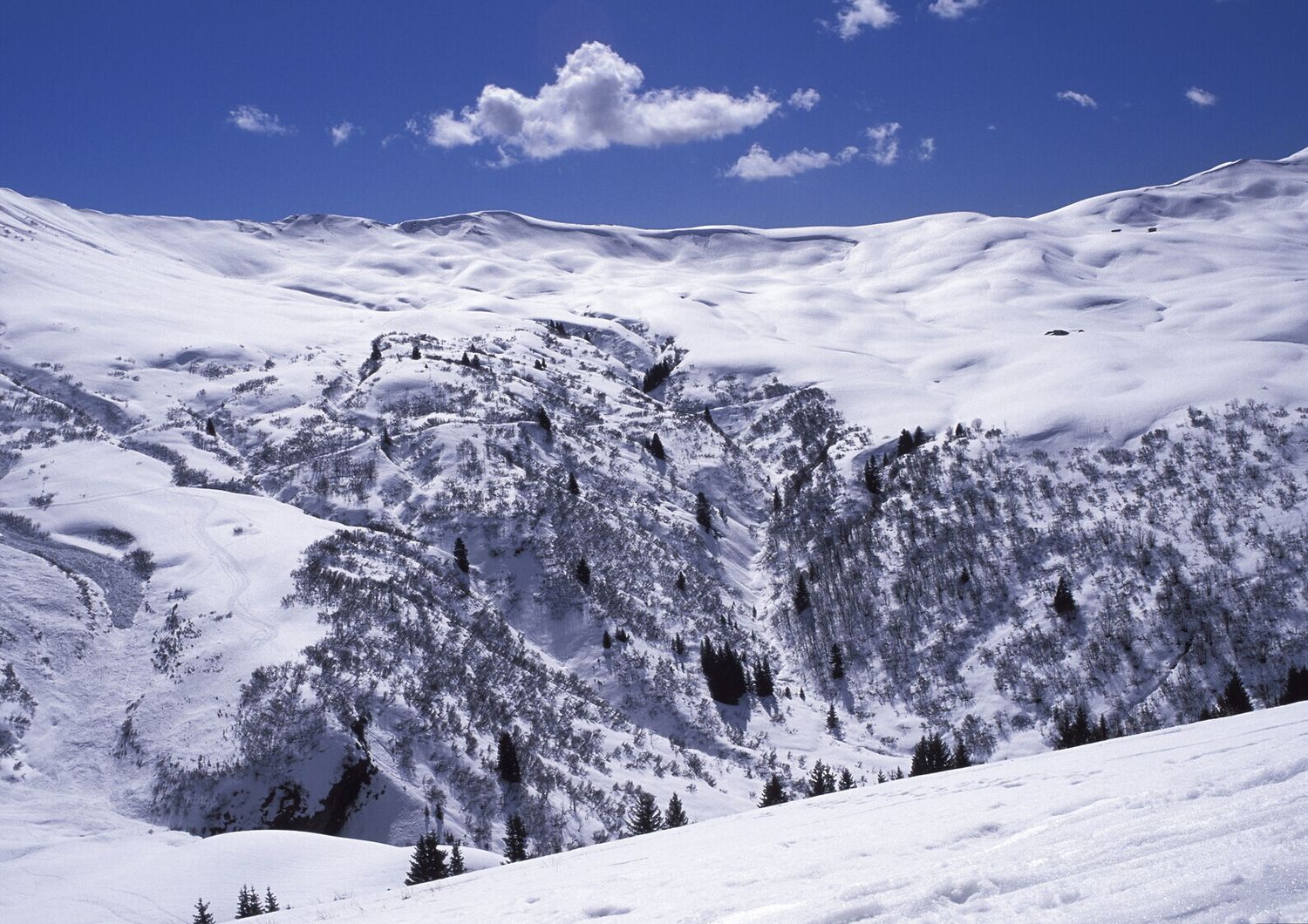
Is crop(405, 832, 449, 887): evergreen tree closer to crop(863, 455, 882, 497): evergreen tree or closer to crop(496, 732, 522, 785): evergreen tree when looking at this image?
crop(496, 732, 522, 785): evergreen tree

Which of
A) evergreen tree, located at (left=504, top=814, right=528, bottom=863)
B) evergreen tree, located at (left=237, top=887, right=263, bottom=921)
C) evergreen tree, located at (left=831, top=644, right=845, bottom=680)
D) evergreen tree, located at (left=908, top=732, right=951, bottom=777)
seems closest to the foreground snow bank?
evergreen tree, located at (left=237, top=887, right=263, bottom=921)

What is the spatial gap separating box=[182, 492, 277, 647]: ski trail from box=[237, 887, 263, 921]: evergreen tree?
19.7 meters

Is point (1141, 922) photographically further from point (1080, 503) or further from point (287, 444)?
point (287, 444)

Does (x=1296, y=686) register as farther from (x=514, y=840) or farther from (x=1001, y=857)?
(x=1001, y=857)

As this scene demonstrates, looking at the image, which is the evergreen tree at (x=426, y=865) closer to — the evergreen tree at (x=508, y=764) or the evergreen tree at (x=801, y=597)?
the evergreen tree at (x=508, y=764)

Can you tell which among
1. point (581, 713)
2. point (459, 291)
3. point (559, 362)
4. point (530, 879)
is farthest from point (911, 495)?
point (459, 291)

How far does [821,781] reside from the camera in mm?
33438

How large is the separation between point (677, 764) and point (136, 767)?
2695 cm

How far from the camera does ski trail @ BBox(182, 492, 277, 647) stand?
128ft

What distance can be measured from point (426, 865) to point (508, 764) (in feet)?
49.1

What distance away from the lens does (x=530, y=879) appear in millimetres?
10328

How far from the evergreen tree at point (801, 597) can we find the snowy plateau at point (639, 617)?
542 millimetres

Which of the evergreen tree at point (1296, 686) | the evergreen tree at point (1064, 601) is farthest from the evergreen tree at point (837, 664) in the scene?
the evergreen tree at point (1296, 686)

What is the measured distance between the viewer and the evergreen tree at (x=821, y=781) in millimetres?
32641
